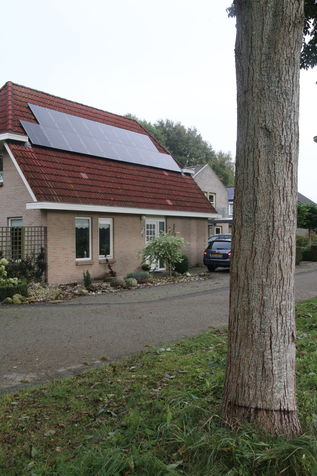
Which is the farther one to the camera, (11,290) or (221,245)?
(221,245)

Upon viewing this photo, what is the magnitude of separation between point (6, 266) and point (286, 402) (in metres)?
10.9

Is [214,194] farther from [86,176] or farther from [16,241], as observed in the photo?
[16,241]

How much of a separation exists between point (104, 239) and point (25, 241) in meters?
3.33

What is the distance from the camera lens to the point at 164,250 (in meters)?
15.9

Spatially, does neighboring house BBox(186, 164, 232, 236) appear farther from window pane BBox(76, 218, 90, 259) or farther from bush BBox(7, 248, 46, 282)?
bush BBox(7, 248, 46, 282)

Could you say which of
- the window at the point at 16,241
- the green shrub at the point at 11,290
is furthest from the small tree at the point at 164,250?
the green shrub at the point at 11,290

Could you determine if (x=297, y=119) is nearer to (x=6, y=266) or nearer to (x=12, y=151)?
(x=6, y=266)

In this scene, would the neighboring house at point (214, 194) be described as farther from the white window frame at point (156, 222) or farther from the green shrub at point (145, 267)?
the green shrub at point (145, 267)

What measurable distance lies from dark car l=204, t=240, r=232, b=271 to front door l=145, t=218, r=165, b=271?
2107 millimetres

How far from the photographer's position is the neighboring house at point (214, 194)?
36625 mm

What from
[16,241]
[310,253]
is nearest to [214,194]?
[310,253]

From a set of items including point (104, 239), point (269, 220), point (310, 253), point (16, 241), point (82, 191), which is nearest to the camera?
point (269, 220)

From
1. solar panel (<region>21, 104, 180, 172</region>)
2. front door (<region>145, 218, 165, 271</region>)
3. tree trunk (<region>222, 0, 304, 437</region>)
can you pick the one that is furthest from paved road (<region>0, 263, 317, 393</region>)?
solar panel (<region>21, 104, 180, 172</region>)

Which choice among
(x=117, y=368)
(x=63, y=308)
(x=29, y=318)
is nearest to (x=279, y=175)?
(x=117, y=368)
